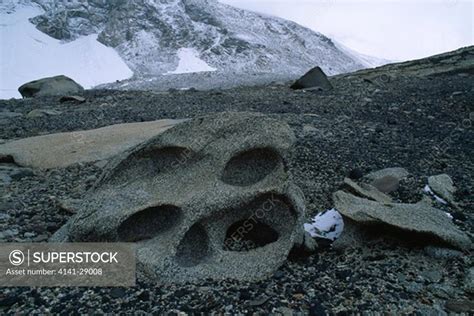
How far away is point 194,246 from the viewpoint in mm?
3277

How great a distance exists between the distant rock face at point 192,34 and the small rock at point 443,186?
47.1 m

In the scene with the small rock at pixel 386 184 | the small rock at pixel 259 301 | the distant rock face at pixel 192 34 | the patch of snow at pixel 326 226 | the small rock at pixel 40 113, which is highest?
the distant rock face at pixel 192 34

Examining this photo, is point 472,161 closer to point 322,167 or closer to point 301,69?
point 322,167

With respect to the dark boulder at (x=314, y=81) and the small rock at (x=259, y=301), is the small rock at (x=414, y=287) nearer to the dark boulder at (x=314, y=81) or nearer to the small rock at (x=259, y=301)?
the small rock at (x=259, y=301)

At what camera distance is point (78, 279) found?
9.70 feet

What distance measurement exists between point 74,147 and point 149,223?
345cm

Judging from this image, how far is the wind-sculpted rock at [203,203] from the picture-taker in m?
3.11

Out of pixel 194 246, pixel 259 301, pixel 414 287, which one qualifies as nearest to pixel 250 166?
pixel 194 246

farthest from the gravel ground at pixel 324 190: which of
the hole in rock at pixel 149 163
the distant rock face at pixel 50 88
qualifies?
the distant rock face at pixel 50 88

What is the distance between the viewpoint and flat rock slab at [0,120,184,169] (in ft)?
19.2

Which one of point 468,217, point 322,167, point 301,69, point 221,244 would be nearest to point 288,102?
point 322,167

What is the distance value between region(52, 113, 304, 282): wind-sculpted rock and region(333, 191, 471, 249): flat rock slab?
494 millimetres

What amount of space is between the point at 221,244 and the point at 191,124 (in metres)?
0.97

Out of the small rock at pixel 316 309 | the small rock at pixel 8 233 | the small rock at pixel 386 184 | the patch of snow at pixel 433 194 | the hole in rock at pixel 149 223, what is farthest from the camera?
the small rock at pixel 386 184
